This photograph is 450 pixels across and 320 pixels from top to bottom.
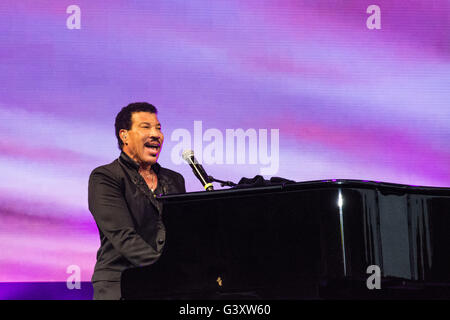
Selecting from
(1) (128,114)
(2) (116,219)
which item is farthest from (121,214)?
(1) (128,114)

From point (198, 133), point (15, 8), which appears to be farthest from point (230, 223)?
point (15, 8)

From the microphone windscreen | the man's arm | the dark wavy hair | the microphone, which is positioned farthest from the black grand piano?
the dark wavy hair

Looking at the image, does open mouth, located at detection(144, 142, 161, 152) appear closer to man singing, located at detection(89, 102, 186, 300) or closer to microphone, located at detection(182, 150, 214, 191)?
man singing, located at detection(89, 102, 186, 300)

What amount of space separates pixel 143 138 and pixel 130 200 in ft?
1.22

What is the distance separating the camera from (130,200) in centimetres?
300

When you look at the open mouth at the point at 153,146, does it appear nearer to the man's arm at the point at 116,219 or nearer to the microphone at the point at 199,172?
the microphone at the point at 199,172

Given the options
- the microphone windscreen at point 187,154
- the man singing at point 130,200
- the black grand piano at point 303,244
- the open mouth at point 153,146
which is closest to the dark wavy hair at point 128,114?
the man singing at point 130,200

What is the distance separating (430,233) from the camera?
2629 mm

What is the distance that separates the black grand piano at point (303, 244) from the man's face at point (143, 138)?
535 millimetres

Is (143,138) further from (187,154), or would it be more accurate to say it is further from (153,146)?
(187,154)

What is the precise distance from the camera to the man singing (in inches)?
111

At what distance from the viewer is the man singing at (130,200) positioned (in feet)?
9.27

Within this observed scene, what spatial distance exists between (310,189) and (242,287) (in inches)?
19.5
